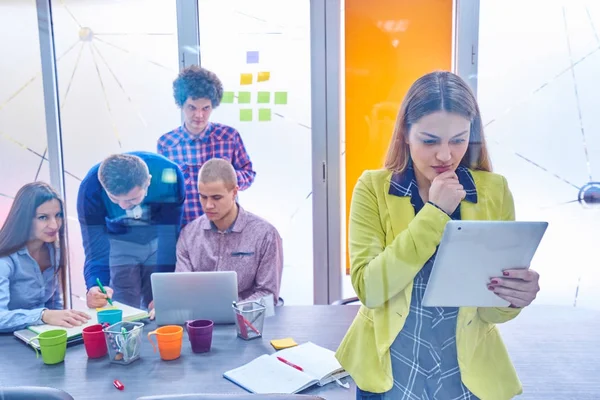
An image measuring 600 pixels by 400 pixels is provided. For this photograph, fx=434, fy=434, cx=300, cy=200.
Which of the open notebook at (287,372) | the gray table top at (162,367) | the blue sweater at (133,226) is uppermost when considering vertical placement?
the blue sweater at (133,226)

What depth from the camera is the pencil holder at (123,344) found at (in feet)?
3.82

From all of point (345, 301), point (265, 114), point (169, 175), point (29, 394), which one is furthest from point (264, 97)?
point (29, 394)

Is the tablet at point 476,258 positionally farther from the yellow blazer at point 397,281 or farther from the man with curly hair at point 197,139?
the man with curly hair at point 197,139

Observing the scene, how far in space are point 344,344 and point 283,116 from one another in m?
1.31

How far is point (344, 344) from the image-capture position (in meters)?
0.97

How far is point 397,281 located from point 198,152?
4.81 ft

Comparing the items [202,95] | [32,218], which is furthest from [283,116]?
[32,218]

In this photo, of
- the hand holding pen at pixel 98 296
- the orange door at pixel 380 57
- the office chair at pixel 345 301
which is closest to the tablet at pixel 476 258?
the orange door at pixel 380 57

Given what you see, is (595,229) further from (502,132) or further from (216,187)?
(216,187)

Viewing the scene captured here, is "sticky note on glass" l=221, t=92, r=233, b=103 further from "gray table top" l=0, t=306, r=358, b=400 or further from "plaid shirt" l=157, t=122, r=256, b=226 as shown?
"gray table top" l=0, t=306, r=358, b=400

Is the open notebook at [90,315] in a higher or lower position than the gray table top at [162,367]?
higher

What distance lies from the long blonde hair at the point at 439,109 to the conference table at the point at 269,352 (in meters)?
0.52

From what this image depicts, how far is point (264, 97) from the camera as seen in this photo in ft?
6.93

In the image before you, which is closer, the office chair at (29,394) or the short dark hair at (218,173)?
the office chair at (29,394)
